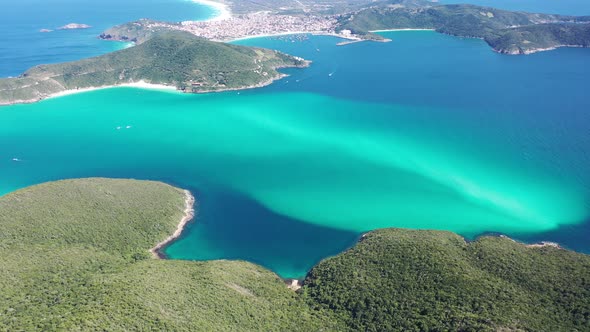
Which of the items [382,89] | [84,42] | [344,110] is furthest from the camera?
[84,42]

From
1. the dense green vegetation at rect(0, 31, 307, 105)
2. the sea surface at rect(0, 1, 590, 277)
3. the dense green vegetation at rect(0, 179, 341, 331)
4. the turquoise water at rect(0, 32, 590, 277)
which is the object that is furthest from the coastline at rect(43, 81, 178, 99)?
the dense green vegetation at rect(0, 179, 341, 331)

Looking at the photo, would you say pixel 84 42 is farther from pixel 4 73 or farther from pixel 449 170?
pixel 449 170

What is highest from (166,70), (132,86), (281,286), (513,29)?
(513,29)

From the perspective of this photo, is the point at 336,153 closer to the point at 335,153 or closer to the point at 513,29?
the point at 335,153

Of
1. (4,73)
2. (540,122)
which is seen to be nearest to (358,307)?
(540,122)

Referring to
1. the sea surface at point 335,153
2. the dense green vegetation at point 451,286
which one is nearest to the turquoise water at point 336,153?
the sea surface at point 335,153

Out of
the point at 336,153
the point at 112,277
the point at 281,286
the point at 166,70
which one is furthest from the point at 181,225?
the point at 166,70
